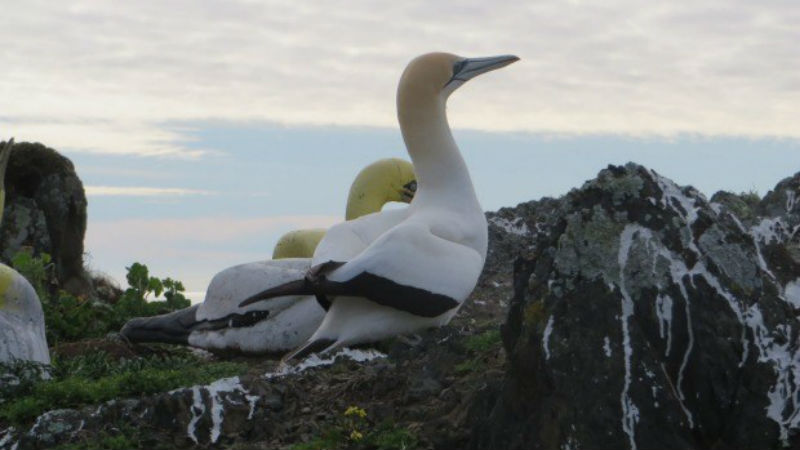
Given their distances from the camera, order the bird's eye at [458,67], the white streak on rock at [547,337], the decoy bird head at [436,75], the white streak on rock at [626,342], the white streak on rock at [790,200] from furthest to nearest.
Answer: the white streak on rock at [790,200], the bird's eye at [458,67], the decoy bird head at [436,75], the white streak on rock at [547,337], the white streak on rock at [626,342]

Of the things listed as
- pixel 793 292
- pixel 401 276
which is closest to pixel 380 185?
pixel 401 276

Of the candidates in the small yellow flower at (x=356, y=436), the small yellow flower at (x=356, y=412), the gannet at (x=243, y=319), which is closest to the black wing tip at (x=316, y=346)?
the gannet at (x=243, y=319)

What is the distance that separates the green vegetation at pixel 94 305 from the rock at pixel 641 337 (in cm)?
902

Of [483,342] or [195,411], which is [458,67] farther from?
[195,411]

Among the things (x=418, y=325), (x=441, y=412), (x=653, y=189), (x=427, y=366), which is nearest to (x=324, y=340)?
(x=418, y=325)

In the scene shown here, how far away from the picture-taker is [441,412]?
8195 mm

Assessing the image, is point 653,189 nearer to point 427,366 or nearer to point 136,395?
point 427,366

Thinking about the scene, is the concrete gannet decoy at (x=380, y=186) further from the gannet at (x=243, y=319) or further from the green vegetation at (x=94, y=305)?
the green vegetation at (x=94, y=305)

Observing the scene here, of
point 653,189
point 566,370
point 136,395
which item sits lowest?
point 136,395

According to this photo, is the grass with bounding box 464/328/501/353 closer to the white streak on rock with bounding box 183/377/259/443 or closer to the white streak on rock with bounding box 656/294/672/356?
the white streak on rock with bounding box 183/377/259/443

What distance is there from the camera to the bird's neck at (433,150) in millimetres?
12531

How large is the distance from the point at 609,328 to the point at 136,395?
3.95 meters

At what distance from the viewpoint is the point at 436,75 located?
12.8 m

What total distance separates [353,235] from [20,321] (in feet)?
9.17
